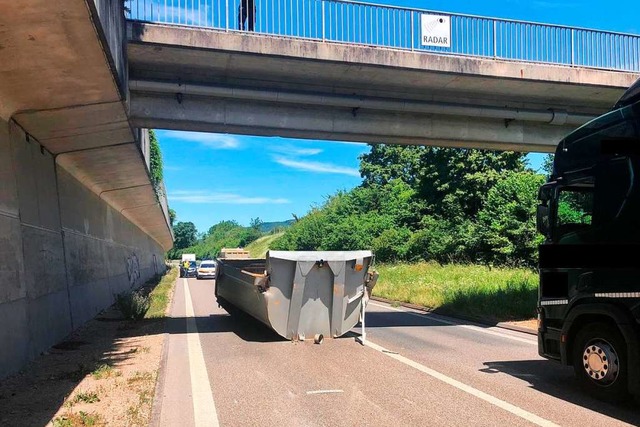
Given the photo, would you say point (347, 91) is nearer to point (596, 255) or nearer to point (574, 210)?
point (574, 210)

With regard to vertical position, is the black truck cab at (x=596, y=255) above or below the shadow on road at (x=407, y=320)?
above

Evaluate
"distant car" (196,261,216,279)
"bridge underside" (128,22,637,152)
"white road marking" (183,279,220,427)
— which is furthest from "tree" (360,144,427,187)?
"white road marking" (183,279,220,427)

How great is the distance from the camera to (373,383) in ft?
24.1

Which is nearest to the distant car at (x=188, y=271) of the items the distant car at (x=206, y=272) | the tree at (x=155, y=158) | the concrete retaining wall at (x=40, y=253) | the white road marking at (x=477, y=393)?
the distant car at (x=206, y=272)

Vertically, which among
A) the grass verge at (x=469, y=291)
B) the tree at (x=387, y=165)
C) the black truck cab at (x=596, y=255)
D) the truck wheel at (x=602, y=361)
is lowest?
the grass verge at (x=469, y=291)

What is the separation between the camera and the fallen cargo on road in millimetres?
10312

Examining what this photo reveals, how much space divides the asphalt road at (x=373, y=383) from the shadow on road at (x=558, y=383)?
0.01 m

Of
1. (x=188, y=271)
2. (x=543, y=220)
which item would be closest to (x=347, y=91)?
(x=543, y=220)

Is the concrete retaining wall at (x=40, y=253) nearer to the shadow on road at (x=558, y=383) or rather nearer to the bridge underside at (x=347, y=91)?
the bridge underside at (x=347, y=91)

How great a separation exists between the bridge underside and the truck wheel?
663cm

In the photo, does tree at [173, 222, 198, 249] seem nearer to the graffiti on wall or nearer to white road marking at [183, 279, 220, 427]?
the graffiti on wall

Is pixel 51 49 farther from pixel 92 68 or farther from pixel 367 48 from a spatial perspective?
pixel 367 48

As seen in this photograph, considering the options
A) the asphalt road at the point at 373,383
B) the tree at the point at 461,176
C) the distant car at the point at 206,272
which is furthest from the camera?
the distant car at the point at 206,272

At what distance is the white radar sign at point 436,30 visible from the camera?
11.8 meters
